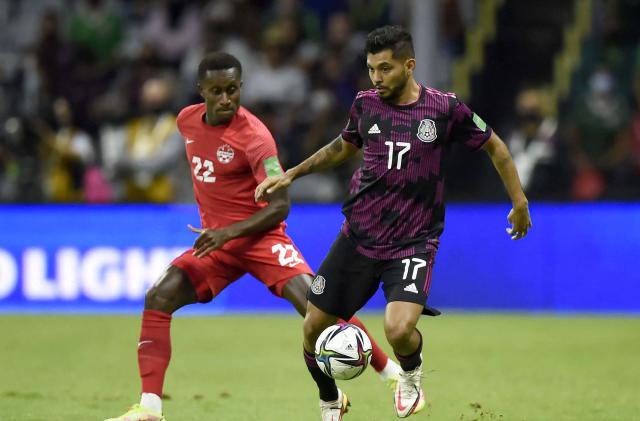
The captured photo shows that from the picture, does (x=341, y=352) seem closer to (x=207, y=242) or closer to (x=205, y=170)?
(x=207, y=242)

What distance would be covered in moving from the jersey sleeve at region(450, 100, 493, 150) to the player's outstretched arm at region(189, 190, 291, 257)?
1179 millimetres

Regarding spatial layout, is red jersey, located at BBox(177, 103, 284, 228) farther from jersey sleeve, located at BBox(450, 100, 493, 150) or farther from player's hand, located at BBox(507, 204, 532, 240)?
player's hand, located at BBox(507, 204, 532, 240)

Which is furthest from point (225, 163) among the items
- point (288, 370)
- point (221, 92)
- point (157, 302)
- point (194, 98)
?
point (194, 98)

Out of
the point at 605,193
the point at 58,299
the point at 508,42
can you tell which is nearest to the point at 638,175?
the point at 605,193

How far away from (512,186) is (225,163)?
1819 millimetres

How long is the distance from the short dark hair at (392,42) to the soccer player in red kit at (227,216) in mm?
1045

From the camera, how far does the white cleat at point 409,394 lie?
645cm

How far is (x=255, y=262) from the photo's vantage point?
741 cm

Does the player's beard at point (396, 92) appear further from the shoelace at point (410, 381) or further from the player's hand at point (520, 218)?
the shoelace at point (410, 381)

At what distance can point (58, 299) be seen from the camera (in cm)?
1302

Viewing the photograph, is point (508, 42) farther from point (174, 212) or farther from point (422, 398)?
point (422, 398)

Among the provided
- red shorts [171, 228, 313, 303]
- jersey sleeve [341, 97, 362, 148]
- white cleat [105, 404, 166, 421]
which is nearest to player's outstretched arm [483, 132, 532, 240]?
jersey sleeve [341, 97, 362, 148]

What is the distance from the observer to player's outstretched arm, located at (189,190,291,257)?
22.6 ft

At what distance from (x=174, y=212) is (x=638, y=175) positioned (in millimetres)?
5434
